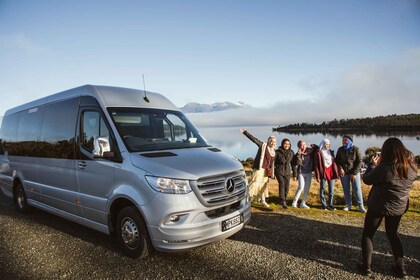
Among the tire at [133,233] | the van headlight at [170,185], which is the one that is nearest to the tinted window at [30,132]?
the tire at [133,233]

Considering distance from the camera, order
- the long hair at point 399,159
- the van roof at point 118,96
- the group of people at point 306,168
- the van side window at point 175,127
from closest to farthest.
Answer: the long hair at point 399,159 < the van roof at point 118,96 < the van side window at point 175,127 < the group of people at point 306,168

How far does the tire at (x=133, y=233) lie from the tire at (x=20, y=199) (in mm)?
4482

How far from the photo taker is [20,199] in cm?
771

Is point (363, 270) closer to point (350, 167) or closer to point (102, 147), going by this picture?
point (350, 167)

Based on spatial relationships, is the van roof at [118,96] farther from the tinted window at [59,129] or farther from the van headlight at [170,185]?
the van headlight at [170,185]

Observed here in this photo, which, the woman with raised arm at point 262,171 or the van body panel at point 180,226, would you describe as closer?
the van body panel at point 180,226

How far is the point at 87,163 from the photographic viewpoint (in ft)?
16.1

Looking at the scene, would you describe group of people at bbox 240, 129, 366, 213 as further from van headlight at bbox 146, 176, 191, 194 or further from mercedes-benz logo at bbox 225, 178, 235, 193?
van headlight at bbox 146, 176, 191, 194

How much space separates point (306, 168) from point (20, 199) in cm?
824

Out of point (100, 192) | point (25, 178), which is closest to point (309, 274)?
point (100, 192)

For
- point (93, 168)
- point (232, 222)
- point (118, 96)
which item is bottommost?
point (232, 222)

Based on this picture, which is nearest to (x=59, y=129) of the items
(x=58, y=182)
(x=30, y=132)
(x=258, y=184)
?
(x=58, y=182)

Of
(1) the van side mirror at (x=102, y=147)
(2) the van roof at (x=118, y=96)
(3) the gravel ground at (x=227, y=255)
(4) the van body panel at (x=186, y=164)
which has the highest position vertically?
(2) the van roof at (x=118, y=96)

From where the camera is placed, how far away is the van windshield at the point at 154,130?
4598 mm
